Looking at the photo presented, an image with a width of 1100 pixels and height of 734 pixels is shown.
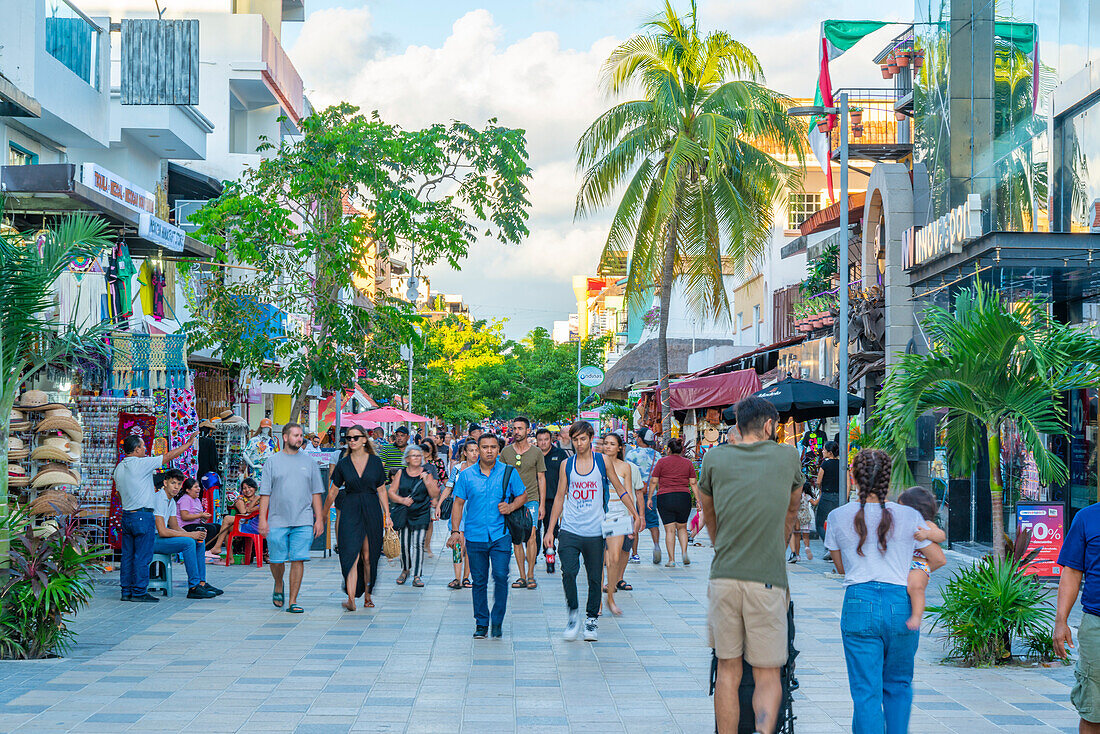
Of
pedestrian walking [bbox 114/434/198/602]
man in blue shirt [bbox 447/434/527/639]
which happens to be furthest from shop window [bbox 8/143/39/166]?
man in blue shirt [bbox 447/434/527/639]

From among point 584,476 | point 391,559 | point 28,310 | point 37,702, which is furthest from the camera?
point 391,559

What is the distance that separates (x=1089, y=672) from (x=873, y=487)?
1397 mm

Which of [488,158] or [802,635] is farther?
[488,158]

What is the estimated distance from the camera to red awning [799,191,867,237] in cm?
2609

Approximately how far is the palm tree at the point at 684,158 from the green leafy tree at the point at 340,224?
712 cm

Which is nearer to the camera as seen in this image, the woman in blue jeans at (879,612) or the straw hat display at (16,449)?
the woman in blue jeans at (879,612)

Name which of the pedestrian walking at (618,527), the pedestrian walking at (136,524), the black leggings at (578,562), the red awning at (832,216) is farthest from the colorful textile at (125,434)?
the red awning at (832,216)

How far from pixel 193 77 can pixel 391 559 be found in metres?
12.9

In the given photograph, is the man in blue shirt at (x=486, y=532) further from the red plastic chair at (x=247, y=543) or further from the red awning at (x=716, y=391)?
the red awning at (x=716, y=391)

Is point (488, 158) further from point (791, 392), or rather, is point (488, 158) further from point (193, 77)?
point (193, 77)


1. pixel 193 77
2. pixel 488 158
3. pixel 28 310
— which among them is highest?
pixel 193 77

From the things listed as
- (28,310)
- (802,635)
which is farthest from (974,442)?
(28,310)

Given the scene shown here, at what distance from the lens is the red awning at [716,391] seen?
23.6 meters

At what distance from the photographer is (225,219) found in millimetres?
20469
